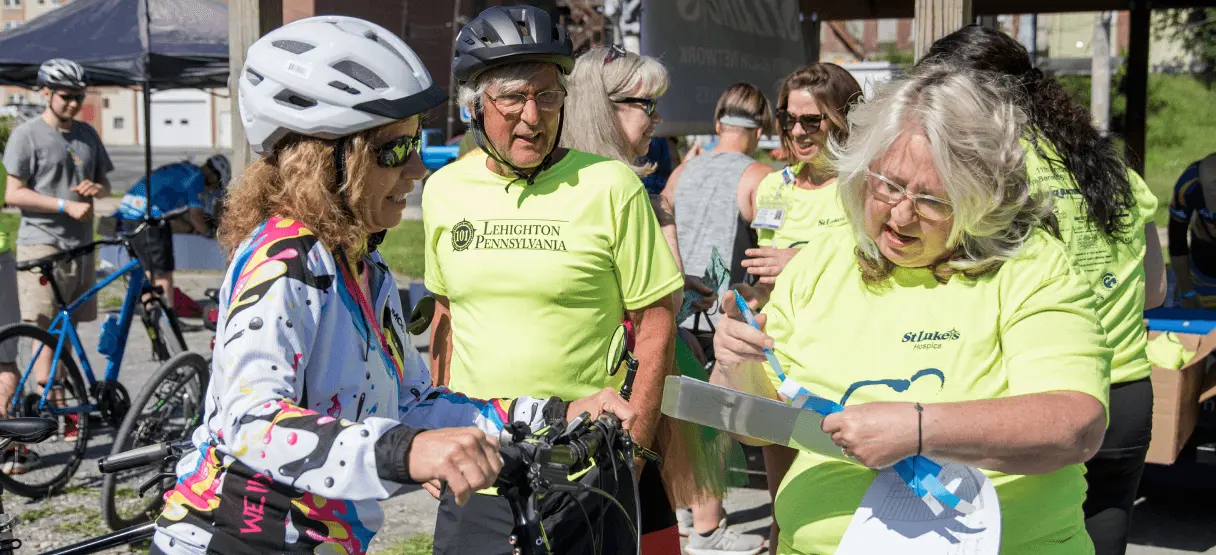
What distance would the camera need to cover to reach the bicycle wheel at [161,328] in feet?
21.9

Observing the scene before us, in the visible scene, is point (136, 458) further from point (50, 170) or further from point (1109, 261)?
point (50, 170)

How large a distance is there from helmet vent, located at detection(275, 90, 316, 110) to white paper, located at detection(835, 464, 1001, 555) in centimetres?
119

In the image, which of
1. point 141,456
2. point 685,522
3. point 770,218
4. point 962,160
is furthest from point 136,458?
point 685,522

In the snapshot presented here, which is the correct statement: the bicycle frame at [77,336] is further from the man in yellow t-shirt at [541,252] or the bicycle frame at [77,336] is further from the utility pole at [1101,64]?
the utility pole at [1101,64]

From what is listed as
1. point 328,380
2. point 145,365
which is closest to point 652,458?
point 328,380

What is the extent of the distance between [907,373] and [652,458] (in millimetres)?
997

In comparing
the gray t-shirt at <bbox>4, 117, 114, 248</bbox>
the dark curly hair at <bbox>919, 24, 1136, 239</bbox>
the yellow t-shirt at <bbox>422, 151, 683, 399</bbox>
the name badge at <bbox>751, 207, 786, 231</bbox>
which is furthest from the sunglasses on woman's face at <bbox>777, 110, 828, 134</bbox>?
the gray t-shirt at <bbox>4, 117, 114, 248</bbox>

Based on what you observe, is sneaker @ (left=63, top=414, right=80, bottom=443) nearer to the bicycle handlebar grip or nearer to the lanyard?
the bicycle handlebar grip

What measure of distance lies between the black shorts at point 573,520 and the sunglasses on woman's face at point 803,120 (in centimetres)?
206

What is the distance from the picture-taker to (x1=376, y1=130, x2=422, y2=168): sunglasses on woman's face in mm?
2076

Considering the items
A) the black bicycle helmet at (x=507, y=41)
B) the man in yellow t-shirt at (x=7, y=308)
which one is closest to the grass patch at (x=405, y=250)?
the man in yellow t-shirt at (x=7, y=308)

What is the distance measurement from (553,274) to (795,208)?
211 cm

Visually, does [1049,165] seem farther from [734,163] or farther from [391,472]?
[734,163]

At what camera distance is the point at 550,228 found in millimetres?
2980
